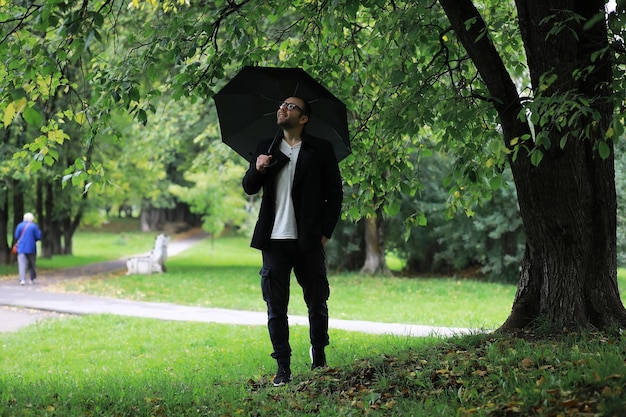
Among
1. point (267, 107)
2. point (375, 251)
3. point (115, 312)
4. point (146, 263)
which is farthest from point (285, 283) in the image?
point (146, 263)

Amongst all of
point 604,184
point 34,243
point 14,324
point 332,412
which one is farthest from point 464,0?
point 34,243

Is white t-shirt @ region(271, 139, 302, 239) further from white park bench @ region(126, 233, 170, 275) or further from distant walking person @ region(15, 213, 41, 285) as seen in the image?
white park bench @ region(126, 233, 170, 275)

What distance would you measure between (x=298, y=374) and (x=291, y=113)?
2150 mm

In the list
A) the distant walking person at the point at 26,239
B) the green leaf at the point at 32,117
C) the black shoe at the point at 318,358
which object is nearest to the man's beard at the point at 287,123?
the black shoe at the point at 318,358

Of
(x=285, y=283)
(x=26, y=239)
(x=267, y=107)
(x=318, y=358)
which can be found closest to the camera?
(x=285, y=283)

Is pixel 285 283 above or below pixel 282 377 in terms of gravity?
above

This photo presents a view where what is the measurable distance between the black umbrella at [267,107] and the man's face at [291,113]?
317mm

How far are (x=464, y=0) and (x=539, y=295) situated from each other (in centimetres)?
261

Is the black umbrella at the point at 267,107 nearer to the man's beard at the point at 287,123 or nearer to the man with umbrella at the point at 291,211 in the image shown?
the man with umbrella at the point at 291,211

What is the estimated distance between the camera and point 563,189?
5.53m

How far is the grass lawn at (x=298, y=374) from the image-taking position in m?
4.18

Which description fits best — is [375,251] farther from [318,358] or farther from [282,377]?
[282,377]

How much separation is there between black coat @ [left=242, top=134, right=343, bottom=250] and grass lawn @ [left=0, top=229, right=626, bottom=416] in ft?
3.72

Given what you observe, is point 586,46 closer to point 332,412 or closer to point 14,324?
point 332,412
